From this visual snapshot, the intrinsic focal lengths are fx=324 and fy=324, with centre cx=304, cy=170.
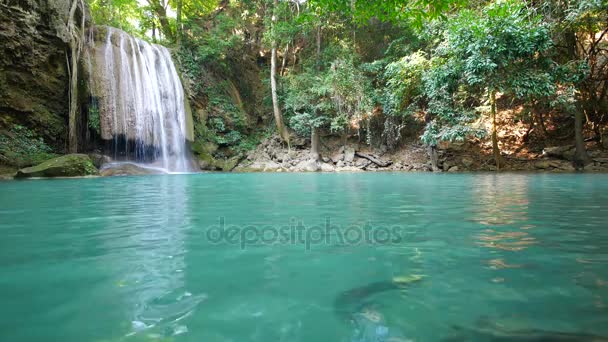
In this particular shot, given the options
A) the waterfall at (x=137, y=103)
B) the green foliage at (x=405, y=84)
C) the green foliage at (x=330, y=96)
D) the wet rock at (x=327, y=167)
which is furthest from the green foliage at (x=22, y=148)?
the green foliage at (x=405, y=84)

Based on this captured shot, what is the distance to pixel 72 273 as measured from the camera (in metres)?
1.60

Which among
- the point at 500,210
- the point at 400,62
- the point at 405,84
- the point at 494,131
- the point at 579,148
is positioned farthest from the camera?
the point at 405,84

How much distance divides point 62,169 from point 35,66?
485 cm

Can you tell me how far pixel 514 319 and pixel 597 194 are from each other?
16.2 feet

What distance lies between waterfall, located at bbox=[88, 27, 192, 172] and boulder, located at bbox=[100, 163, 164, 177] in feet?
3.19

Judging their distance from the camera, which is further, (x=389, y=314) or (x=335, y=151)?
(x=335, y=151)

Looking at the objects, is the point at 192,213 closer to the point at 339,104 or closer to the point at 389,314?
the point at 389,314

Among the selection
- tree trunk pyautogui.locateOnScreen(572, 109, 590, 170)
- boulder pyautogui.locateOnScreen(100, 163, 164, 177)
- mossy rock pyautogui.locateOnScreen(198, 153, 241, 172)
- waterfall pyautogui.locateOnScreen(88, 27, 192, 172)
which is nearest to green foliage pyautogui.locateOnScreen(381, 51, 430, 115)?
tree trunk pyautogui.locateOnScreen(572, 109, 590, 170)

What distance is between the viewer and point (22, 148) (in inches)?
417

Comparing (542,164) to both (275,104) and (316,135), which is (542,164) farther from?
(275,104)

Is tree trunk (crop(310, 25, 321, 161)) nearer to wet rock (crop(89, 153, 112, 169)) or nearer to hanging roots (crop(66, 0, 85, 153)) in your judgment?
wet rock (crop(89, 153, 112, 169))

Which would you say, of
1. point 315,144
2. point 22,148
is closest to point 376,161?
point 315,144

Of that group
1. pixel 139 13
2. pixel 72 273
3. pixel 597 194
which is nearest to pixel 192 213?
pixel 72 273

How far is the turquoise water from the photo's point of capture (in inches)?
41.9
